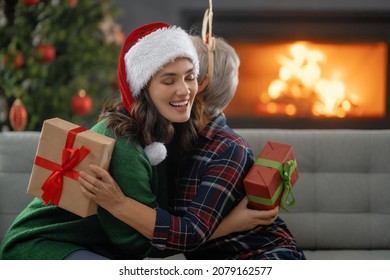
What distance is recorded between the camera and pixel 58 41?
10.1 feet

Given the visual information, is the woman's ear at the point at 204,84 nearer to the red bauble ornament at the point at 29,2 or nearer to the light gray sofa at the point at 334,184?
the light gray sofa at the point at 334,184

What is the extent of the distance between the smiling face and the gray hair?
12cm

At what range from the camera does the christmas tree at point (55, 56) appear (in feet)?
9.41

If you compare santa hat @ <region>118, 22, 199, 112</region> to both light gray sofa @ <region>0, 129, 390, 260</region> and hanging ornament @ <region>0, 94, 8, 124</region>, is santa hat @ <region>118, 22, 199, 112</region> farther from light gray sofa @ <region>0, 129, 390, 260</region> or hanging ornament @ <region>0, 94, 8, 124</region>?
hanging ornament @ <region>0, 94, 8, 124</region>

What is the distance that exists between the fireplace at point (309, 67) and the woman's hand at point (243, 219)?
6.87ft

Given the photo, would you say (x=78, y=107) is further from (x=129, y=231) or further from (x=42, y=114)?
(x=129, y=231)

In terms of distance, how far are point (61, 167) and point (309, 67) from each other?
2.50 m

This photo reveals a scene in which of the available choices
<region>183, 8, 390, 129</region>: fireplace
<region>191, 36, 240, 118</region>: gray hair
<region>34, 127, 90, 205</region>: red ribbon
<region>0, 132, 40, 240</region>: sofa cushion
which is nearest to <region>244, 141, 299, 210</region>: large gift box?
<region>191, 36, 240, 118</region>: gray hair

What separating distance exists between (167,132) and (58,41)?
180 centimetres

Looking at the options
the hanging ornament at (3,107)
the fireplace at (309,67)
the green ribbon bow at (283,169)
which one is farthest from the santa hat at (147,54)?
the fireplace at (309,67)

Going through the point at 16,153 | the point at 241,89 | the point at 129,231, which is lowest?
the point at 129,231

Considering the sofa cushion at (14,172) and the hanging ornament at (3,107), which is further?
the hanging ornament at (3,107)

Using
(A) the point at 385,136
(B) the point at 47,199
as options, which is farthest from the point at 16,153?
(A) the point at 385,136

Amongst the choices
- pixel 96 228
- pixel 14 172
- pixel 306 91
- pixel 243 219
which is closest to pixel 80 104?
pixel 14 172
